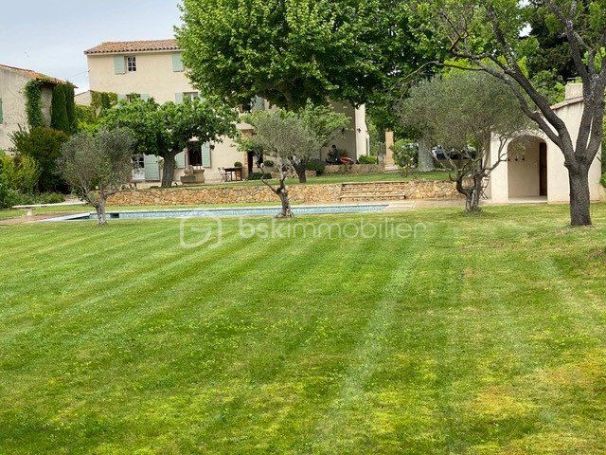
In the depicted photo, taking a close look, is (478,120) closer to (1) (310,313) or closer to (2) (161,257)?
(2) (161,257)

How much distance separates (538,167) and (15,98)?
25.5 m

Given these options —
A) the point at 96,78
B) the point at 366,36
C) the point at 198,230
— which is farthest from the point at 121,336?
the point at 96,78

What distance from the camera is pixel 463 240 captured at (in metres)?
14.8

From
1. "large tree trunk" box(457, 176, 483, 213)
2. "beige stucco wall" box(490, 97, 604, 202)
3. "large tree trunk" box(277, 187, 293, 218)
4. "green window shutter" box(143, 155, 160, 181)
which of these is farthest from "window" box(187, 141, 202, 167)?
"large tree trunk" box(457, 176, 483, 213)

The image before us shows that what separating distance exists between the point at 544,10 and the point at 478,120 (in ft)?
14.9

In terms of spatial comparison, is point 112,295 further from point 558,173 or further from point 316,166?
point 316,166

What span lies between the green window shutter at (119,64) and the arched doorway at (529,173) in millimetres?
29032

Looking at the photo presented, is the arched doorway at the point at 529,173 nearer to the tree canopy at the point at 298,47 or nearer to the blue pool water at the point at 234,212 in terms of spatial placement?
the blue pool water at the point at 234,212

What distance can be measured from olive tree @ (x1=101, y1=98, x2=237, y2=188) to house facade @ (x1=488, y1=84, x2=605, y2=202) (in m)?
13.6

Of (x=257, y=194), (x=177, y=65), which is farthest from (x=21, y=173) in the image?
(x=177, y=65)

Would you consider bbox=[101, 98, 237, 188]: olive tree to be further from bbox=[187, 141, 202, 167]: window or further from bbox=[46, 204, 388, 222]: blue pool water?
bbox=[187, 141, 202, 167]: window

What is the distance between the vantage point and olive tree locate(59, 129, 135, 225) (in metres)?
21.6

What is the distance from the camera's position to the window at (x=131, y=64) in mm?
49441

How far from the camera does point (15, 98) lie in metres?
38.7
